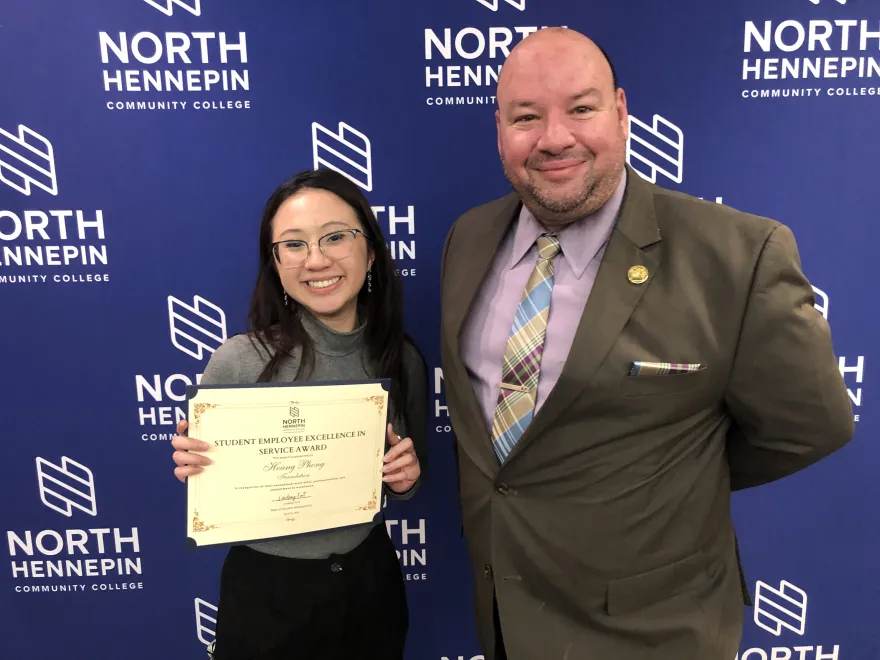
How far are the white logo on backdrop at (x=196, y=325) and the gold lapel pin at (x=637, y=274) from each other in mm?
1320

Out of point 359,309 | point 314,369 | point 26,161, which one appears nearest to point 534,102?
point 359,309

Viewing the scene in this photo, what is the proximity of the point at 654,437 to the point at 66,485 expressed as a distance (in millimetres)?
1880

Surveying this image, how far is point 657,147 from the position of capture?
1864 millimetres

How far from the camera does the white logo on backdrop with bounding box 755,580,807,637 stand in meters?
2.14

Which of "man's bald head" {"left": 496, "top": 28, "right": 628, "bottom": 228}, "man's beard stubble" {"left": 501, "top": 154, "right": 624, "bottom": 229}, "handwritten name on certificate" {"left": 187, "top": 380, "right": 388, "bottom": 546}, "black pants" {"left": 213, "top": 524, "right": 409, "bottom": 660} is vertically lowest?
"black pants" {"left": 213, "top": 524, "right": 409, "bottom": 660}

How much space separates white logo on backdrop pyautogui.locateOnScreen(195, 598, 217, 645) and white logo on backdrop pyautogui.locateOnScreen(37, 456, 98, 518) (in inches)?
19.5

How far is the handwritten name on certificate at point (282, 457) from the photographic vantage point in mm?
1309

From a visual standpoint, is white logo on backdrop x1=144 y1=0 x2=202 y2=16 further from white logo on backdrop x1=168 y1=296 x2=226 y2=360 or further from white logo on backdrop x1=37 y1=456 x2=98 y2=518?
white logo on backdrop x1=37 y1=456 x2=98 y2=518

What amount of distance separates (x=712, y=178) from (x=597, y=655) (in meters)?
1.36

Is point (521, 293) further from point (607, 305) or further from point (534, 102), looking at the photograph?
point (534, 102)

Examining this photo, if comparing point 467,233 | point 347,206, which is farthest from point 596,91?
point 347,206

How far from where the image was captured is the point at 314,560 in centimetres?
143

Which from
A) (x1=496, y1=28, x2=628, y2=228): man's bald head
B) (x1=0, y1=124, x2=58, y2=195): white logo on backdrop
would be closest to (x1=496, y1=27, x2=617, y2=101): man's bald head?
(x1=496, y1=28, x2=628, y2=228): man's bald head

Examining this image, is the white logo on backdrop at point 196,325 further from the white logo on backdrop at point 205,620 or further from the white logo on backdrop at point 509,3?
the white logo on backdrop at point 509,3
